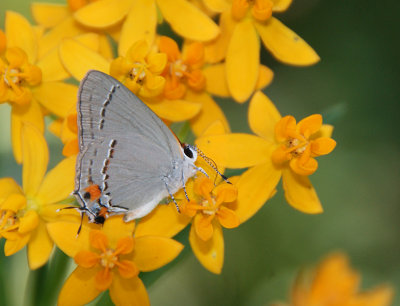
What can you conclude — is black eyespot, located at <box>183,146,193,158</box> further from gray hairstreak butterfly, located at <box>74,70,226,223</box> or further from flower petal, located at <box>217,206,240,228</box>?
flower petal, located at <box>217,206,240,228</box>

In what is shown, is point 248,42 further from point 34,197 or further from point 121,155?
point 34,197

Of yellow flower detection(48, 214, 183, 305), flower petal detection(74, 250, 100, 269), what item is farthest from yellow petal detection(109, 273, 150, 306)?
flower petal detection(74, 250, 100, 269)

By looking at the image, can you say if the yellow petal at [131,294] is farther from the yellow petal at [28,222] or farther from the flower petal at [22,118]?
the flower petal at [22,118]

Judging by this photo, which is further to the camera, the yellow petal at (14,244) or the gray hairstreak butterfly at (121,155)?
the yellow petal at (14,244)

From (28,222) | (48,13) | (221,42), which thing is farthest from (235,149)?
(48,13)

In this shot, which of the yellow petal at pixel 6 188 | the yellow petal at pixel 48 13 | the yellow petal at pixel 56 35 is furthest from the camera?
the yellow petal at pixel 48 13

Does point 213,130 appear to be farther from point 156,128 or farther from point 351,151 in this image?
point 351,151

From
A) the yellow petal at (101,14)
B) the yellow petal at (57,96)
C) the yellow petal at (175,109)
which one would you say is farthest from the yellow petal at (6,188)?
the yellow petal at (101,14)
